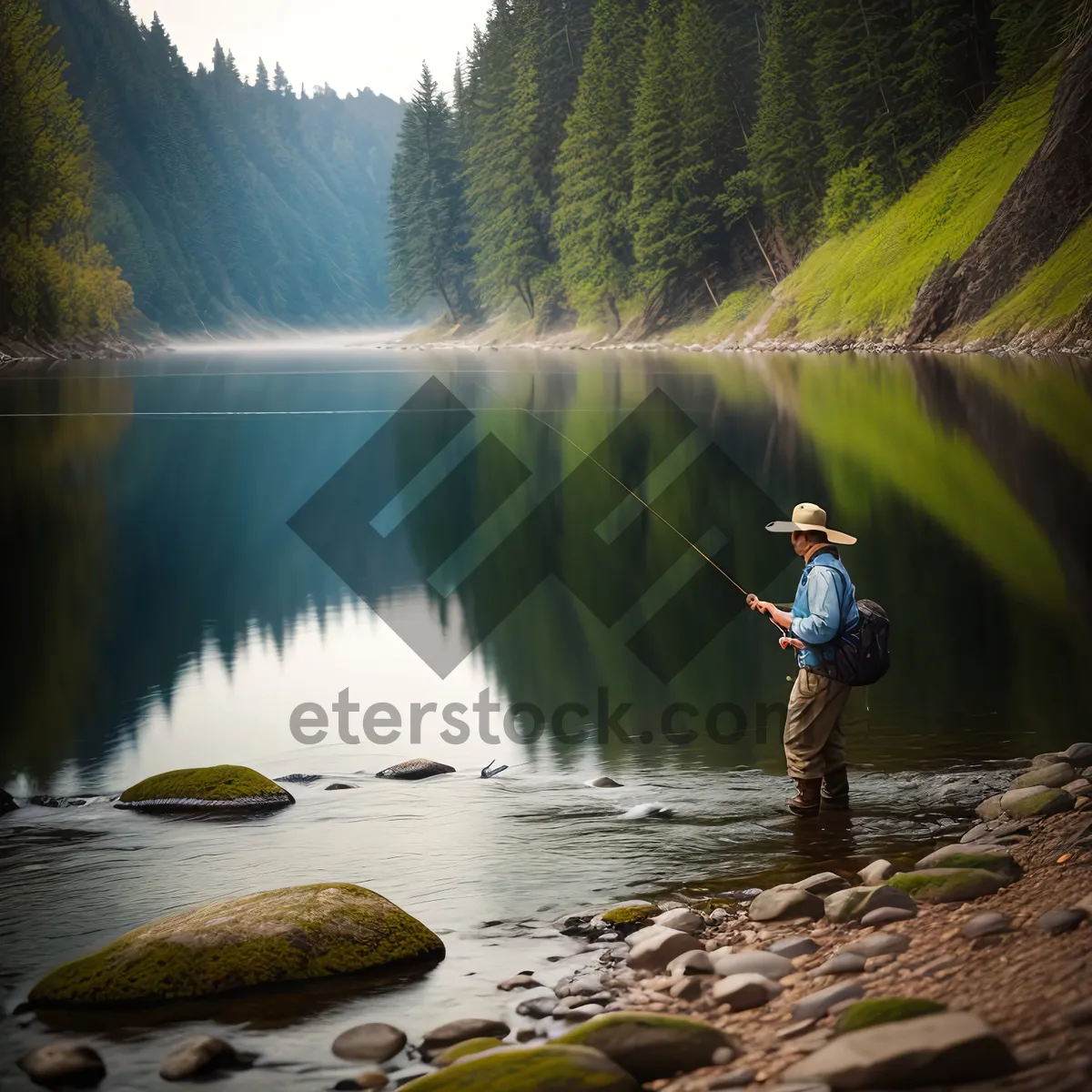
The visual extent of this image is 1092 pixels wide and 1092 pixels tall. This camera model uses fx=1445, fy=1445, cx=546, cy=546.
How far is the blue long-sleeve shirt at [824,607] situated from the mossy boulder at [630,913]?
227 centimetres

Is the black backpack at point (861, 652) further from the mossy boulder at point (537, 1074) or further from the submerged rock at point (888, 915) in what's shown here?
the mossy boulder at point (537, 1074)

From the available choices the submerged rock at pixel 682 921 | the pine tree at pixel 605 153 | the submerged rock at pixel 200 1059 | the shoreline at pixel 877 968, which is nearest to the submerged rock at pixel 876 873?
the shoreline at pixel 877 968

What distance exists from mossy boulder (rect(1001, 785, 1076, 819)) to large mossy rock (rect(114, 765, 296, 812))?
5.20 m

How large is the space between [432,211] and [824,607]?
134 meters

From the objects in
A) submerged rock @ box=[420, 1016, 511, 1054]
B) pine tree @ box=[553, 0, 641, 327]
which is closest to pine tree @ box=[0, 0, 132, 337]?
pine tree @ box=[553, 0, 641, 327]

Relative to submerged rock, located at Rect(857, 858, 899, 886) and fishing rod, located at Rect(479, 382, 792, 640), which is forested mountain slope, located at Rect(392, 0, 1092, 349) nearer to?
fishing rod, located at Rect(479, 382, 792, 640)

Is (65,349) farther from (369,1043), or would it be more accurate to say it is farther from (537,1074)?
(537,1074)

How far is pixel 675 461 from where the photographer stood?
31.4 metres

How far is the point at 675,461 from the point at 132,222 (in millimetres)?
156770

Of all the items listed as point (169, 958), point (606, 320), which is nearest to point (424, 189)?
point (606, 320)

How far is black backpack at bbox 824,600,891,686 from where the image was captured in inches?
379

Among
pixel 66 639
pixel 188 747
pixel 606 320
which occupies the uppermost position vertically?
pixel 606 320

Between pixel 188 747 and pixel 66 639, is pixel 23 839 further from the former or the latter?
pixel 66 639

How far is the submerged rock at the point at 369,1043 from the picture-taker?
260 inches
